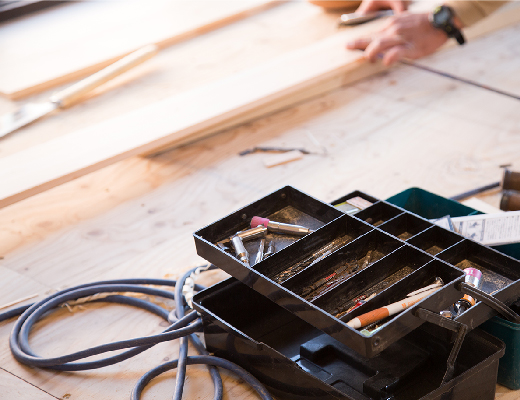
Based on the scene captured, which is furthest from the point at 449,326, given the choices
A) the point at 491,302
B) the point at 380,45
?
the point at 380,45

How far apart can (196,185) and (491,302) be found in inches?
38.2

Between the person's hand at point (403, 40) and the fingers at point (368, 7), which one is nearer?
the person's hand at point (403, 40)

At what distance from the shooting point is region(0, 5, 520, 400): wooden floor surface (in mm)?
1217

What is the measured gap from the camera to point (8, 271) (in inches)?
56.4

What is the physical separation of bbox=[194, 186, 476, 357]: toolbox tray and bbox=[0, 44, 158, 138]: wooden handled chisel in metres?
1.08

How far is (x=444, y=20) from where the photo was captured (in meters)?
2.16

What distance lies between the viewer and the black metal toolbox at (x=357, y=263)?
35.2 inches

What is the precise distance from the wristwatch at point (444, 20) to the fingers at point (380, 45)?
15 centimetres

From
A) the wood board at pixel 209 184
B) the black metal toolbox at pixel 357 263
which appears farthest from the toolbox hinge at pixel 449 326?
the wood board at pixel 209 184

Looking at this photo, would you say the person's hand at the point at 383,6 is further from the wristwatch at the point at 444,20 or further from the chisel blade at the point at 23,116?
the chisel blade at the point at 23,116

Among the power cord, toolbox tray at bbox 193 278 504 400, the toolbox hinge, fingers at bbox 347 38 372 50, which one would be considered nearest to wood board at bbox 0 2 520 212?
fingers at bbox 347 38 372 50

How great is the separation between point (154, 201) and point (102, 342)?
0.53m

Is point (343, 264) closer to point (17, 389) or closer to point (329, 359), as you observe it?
point (329, 359)

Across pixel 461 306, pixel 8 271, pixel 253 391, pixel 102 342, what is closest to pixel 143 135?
pixel 8 271
